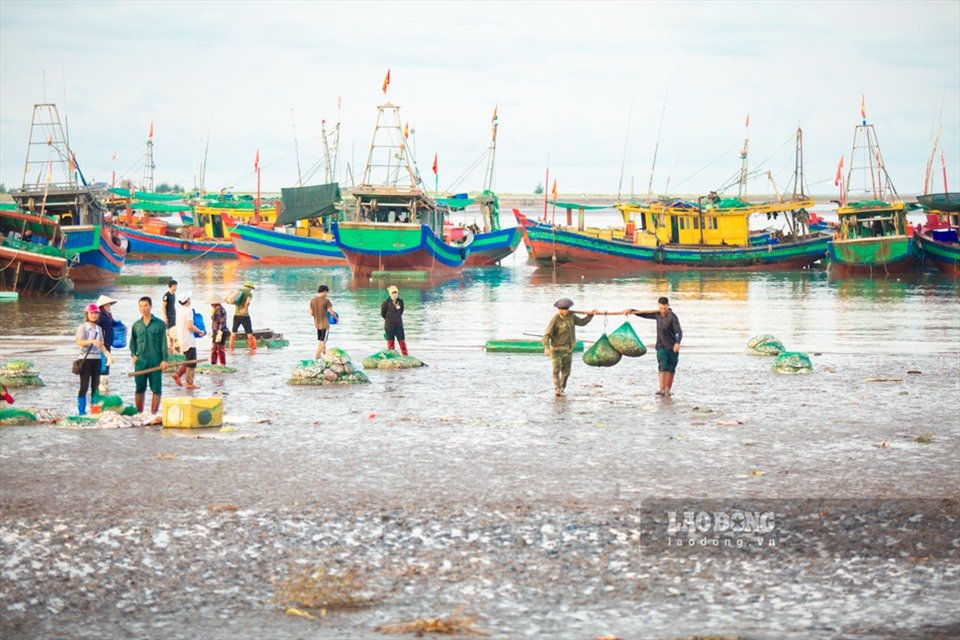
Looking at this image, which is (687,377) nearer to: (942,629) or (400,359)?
(400,359)

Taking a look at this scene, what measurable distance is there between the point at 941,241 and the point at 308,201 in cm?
3142

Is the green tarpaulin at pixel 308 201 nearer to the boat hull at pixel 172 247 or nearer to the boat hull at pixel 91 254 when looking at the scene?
the boat hull at pixel 172 247

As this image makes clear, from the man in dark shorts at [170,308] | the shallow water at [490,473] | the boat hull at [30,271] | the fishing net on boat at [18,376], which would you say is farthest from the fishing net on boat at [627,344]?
the boat hull at [30,271]

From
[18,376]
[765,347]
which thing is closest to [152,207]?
[765,347]

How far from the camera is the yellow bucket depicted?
13.4 metres

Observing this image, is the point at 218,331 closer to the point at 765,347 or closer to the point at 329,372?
the point at 329,372

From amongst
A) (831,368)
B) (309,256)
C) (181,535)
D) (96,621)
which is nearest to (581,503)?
(181,535)

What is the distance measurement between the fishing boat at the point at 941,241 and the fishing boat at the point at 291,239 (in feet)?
96.1

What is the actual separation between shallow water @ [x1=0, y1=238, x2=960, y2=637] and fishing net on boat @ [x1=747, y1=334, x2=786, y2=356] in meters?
0.50

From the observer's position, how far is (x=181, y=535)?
31.2ft

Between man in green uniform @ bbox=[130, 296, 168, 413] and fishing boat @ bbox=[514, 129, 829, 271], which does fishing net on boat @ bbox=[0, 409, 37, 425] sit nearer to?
man in green uniform @ bbox=[130, 296, 168, 413]

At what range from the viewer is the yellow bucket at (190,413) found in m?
13.4

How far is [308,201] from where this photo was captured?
6481cm

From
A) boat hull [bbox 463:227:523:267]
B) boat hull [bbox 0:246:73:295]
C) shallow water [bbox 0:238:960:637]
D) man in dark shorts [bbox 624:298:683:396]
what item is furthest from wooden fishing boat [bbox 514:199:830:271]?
man in dark shorts [bbox 624:298:683:396]
